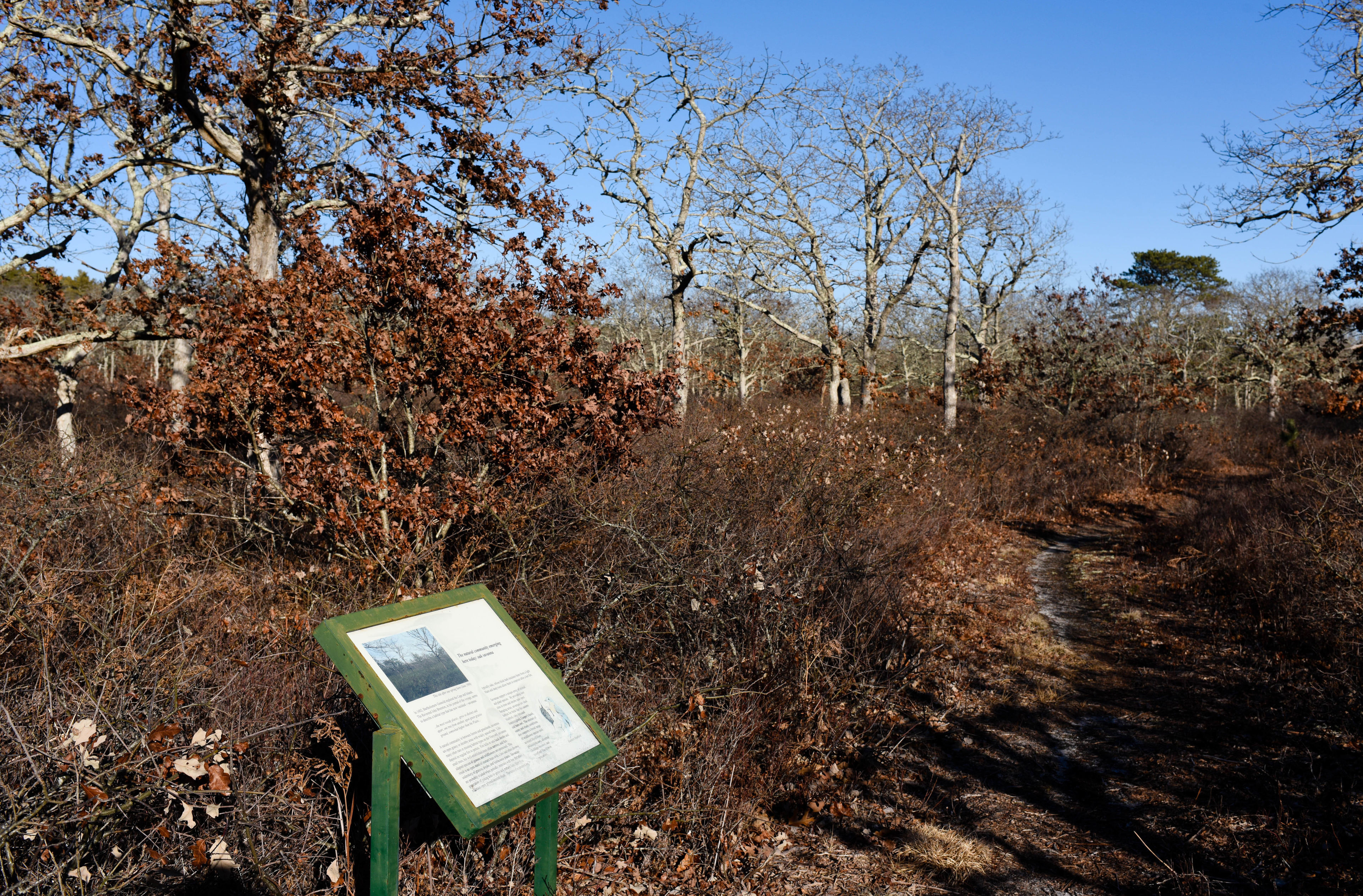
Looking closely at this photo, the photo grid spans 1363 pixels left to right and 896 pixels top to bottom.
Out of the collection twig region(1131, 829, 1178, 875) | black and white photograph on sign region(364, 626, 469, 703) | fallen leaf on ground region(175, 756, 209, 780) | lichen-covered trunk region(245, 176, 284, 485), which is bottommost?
twig region(1131, 829, 1178, 875)

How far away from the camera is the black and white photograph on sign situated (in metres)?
2.82

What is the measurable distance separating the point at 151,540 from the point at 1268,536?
1090 centimetres

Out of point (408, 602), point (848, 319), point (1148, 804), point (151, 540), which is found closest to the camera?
point (408, 602)

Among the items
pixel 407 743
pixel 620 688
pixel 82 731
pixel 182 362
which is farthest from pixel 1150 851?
pixel 182 362

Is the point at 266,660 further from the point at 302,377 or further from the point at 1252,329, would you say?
the point at 1252,329

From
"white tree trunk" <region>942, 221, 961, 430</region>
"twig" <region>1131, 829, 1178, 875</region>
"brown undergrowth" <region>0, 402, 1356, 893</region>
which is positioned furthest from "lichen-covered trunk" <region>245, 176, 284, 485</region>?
"white tree trunk" <region>942, 221, 961, 430</region>

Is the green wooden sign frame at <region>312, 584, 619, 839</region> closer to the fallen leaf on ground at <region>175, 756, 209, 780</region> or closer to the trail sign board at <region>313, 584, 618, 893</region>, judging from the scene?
the trail sign board at <region>313, 584, 618, 893</region>

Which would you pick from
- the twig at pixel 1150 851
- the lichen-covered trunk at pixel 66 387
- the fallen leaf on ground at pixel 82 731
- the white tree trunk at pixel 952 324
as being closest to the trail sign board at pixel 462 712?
the fallen leaf on ground at pixel 82 731

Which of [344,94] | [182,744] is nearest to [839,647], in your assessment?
[182,744]

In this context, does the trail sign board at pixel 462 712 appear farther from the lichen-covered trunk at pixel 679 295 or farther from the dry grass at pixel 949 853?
the lichen-covered trunk at pixel 679 295

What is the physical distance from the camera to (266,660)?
13.7 feet

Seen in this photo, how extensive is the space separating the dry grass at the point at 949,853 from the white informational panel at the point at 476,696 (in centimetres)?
211

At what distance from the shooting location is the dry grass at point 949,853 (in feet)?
13.7

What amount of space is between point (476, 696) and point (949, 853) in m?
2.80
